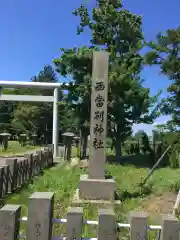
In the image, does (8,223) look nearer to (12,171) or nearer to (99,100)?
(12,171)

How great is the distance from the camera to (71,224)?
112 inches

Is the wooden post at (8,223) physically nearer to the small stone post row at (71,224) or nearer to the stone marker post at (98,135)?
the small stone post row at (71,224)

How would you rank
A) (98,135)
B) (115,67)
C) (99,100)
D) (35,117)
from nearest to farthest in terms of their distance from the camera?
(98,135), (99,100), (115,67), (35,117)

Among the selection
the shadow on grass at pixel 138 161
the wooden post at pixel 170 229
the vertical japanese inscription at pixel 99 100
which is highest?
the vertical japanese inscription at pixel 99 100

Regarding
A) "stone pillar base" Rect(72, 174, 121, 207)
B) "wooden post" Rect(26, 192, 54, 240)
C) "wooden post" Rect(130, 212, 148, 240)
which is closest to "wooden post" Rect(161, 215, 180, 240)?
"wooden post" Rect(130, 212, 148, 240)

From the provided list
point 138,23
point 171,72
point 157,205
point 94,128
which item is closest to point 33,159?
point 94,128

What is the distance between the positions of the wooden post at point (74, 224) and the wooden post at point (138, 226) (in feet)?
1.62

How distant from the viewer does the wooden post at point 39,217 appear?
2887mm

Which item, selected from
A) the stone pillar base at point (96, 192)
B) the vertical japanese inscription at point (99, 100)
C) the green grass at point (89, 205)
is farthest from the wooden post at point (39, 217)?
the vertical japanese inscription at point (99, 100)

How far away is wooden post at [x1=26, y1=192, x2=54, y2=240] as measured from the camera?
289 centimetres

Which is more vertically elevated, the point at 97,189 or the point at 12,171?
the point at 12,171

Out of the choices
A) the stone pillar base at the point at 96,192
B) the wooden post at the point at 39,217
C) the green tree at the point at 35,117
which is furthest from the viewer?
the green tree at the point at 35,117

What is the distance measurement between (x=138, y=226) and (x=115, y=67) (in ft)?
41.0

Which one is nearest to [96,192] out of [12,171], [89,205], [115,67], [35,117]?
[89,205]
